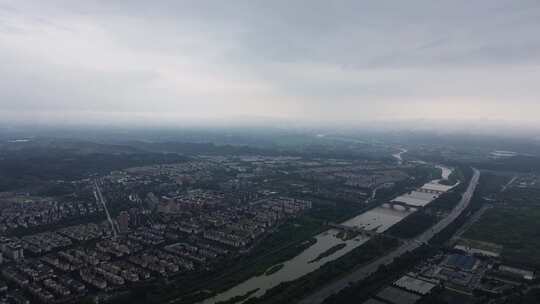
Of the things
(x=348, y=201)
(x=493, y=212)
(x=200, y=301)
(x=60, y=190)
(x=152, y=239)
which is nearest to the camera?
(x=200, y=301)

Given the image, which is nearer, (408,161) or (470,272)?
(470,272)

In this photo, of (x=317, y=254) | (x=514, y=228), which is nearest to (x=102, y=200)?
(x=317, y=254)

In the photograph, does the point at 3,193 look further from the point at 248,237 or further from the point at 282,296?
the point at 282,296

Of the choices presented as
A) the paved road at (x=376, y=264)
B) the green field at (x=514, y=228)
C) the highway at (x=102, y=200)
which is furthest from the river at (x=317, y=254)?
the highway at (x=102, y=200)

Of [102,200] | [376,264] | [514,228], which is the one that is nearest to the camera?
[376,264]

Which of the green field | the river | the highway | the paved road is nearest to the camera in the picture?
the paved road

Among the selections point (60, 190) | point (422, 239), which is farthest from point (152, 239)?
point (60, 190)

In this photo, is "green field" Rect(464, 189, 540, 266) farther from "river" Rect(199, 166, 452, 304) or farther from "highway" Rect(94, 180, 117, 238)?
"highway" Rect(94, 180, 117, 238)

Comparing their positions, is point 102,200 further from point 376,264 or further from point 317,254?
point 376,264

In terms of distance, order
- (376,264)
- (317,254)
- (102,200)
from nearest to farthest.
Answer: (376,264), (317,254), (102,200)

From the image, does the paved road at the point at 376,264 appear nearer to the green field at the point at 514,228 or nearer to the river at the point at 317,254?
the river at the point at 317,254

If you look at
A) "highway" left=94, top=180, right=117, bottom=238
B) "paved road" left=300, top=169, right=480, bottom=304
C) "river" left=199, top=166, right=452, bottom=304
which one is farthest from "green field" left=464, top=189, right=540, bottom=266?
"highway" left=94, top=180, right=117, bottom=238
